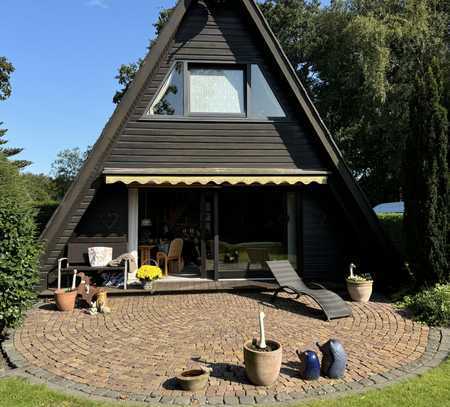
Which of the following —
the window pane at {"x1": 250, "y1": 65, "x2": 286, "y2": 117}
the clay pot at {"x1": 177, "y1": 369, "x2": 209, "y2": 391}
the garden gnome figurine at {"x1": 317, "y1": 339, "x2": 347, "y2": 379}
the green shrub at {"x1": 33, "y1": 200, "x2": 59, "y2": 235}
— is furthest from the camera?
the green shrub at {"x1": 33, "y1": 200, "x2": 59, "y2": 235}

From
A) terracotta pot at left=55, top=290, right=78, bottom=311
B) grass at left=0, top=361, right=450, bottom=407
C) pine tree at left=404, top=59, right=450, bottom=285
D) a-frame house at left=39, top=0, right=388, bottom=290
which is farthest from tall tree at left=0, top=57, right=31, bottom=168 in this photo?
pine tree at left=404, top=59, right=450, bottom=285

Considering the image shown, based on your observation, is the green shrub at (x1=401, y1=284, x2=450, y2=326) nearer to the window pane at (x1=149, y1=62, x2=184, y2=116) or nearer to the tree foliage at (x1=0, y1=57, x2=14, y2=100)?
the window pane at (x1=149, y1=62, x2=184, y2=116)

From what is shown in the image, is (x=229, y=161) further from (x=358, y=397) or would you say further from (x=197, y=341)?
(x=358, y=397)

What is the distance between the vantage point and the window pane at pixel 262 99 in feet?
38.1

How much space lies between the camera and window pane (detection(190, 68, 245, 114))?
11445 mm

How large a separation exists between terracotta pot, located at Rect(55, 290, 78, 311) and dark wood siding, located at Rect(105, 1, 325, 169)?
3.90 metres

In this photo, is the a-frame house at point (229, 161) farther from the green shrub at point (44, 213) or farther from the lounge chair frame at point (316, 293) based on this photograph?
the green shrub at point (44, 213)

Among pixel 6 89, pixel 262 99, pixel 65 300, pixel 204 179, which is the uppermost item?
pixel 6 89

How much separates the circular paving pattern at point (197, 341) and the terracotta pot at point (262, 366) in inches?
4.5

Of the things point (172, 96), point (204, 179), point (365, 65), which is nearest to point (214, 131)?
point (172, 96)

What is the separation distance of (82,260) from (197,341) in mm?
5348

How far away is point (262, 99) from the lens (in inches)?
460

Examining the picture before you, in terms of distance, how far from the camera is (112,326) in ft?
25.8

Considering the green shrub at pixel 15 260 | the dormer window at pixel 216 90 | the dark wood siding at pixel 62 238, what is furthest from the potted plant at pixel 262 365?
the dormer window at pixel 216 90
